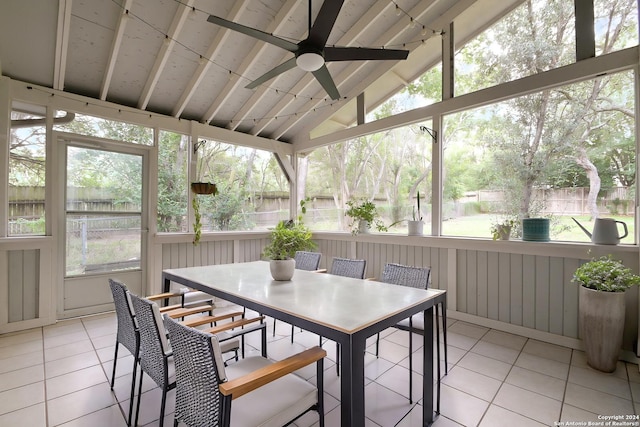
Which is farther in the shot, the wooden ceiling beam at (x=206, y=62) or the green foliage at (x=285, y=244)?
the wooden ceiling beam at (x=206, y=62)

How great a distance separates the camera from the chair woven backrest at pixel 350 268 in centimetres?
300

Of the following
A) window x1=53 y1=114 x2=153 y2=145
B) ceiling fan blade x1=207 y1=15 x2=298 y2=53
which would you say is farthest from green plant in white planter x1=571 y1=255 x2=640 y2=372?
window x1=53 y1=114 x2=153 y2=145

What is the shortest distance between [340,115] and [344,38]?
1.51m

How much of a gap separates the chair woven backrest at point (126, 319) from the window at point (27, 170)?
94.8 inches

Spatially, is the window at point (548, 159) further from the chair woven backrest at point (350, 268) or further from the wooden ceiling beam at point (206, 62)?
the wooden ceiling beam at point (206, 62)

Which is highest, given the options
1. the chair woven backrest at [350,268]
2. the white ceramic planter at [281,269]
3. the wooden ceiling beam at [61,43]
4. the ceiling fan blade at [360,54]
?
the wooden ceiling beam at [61,43]

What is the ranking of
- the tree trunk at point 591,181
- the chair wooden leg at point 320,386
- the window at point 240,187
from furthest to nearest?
the window at point 240,187 < the tree trunk at point 591,181 < the chair wooden leg at point 320,386

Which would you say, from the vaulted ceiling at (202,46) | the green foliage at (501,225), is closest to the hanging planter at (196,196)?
the vaulted ceiling at (202,46)

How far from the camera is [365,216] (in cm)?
470

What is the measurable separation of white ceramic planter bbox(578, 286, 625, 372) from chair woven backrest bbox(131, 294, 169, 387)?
3262mm

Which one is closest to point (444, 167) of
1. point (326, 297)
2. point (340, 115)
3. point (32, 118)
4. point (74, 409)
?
point (340, 115)

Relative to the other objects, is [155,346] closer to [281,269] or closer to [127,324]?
[127,324]

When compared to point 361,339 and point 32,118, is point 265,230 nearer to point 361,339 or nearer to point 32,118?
point 32,118

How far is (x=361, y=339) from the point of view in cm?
138
